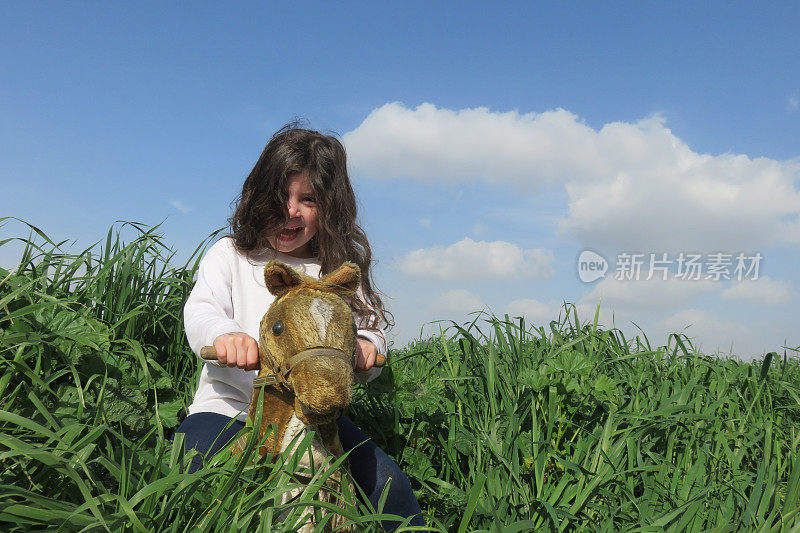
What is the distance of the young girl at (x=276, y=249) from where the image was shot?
2.72 meters

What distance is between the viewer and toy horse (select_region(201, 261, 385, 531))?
1.77 m

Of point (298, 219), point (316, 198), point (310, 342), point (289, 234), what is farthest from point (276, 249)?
point (310, 342)

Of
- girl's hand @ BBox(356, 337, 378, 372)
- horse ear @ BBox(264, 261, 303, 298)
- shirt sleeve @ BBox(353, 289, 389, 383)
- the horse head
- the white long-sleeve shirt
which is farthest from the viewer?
the white long-sleeve shirt

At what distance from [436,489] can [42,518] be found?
73.0 inches

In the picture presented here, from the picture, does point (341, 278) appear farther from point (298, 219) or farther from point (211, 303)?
point (298, 219)

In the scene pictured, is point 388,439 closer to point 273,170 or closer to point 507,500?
point 507,500

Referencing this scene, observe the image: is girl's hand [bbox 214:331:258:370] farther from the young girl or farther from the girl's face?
the girl's face

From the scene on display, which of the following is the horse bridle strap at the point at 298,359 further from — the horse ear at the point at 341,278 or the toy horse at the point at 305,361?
the horse ear at the point at 341,278

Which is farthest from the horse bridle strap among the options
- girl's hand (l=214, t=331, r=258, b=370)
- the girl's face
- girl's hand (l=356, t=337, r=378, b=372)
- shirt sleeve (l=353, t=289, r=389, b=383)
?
the girl's face

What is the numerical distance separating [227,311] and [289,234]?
1.83 ft

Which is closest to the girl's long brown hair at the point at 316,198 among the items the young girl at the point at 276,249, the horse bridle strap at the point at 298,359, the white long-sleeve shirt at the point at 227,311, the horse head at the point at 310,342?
the young girl at the point at 276,249

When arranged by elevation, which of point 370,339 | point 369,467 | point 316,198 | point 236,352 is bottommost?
point 369,467

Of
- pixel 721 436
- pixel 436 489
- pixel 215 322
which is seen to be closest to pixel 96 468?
pixel 215 322

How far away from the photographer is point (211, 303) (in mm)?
2748
